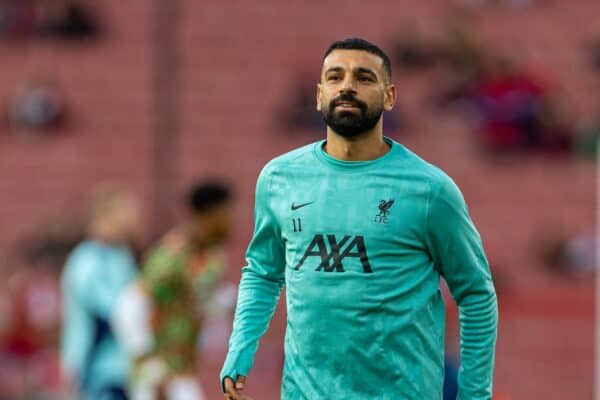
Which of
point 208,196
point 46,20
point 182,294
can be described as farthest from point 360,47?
point 46,20

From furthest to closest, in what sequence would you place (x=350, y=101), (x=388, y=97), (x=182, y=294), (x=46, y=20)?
(x=46, y=20), (x=182, y=294), (x=388, y=97), (x=350, y=101)

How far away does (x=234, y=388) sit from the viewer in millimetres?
4855

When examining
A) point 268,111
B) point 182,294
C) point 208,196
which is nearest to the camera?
point 208,196

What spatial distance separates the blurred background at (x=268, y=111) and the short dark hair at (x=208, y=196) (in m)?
11.1

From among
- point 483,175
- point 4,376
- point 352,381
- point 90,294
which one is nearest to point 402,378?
point 352,381

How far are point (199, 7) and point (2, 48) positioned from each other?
8.39 feet

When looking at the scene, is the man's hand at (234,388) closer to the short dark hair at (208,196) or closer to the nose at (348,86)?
the nose at (348,86)

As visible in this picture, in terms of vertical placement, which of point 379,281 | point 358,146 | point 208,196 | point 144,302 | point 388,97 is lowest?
point 144,302

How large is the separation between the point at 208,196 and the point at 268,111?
12.7 metres

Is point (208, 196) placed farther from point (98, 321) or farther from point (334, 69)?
point (334, 69)

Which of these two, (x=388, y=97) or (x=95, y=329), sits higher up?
(x=388, y=97)

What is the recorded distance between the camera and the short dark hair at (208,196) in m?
8.25

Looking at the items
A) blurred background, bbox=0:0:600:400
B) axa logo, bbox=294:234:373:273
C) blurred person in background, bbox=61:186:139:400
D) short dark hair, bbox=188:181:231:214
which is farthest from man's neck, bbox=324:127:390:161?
blurred background, bbox=0:0:600:400

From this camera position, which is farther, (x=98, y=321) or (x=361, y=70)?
(x=98, y=321)
